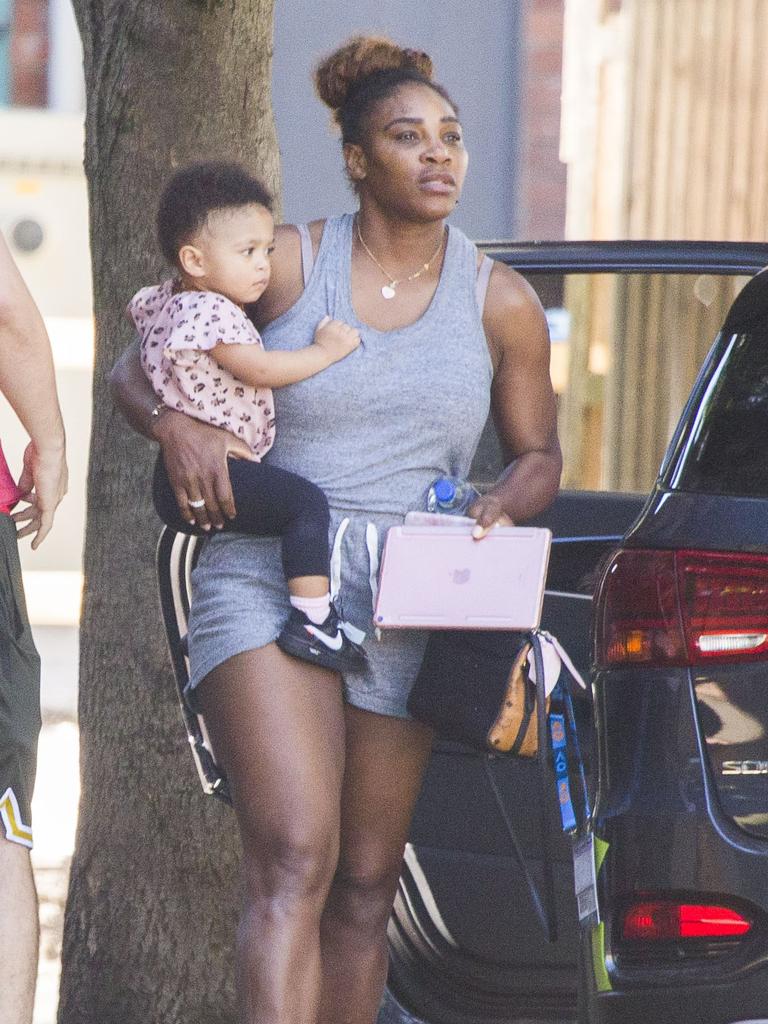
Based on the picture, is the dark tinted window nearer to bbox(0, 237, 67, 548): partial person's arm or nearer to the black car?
the black car

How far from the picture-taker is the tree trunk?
A: 14.0 feet

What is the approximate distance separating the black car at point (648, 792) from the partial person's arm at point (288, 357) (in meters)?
0.57

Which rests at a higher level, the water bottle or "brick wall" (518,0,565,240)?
"brick wall" (518,0,565,240)

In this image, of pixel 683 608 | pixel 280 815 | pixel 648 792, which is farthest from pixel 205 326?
pixel 648 792

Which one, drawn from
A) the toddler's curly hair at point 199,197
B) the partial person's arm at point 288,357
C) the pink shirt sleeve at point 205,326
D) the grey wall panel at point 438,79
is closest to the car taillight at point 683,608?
the partial person's arm at point 288,357

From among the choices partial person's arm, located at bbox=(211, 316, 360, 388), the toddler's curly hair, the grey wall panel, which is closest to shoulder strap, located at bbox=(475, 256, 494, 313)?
partial person's arm, located at bbox=(211, 316, 360, 388)

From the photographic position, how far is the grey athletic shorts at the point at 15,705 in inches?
129

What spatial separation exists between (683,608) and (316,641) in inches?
25.5

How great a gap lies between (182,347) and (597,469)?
2709mm

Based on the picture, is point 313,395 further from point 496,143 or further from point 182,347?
point 496,143

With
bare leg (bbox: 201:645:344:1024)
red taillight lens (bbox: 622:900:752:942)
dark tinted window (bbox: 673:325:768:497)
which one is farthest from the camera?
bare leg (bbox: 201:645:344:1024)

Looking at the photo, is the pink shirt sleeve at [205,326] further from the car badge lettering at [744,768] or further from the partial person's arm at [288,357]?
the car badge lettering at [744,768]

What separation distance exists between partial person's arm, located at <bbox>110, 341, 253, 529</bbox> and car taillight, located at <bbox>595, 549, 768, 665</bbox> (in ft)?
2.19

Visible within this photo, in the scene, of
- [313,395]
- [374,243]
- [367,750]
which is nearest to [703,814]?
[367,750]
